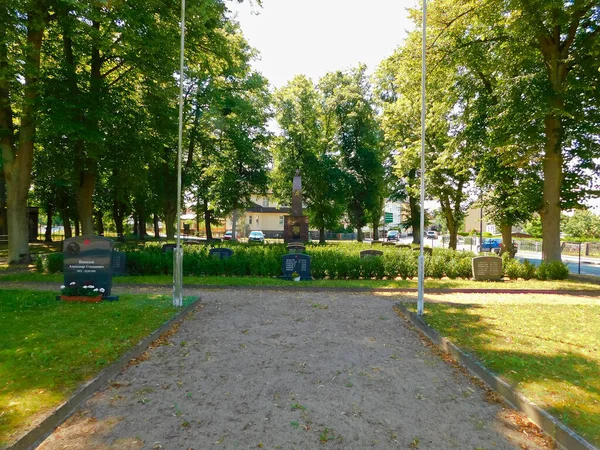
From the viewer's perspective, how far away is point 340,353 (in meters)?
6.28

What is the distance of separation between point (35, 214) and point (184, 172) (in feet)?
67.4

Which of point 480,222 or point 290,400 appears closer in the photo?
point 290,400

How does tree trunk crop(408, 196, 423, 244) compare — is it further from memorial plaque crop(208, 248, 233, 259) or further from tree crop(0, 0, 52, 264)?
tree crop(0, 0, 52, 264)

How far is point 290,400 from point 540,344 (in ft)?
15.8

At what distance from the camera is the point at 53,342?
6.03 metres

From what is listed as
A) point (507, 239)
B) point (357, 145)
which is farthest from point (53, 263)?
point (357, 145)

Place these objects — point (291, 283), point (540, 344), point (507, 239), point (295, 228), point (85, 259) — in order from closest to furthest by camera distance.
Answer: point (540, 344), point (85, 259), point (291, 283), point (507, 239), point (295, 228)

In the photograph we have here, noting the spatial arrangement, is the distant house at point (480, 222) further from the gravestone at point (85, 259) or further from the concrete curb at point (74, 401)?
the concrete curb at point (74, 401)

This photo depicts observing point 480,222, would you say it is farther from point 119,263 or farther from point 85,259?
point 85,259

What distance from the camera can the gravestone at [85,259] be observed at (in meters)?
9.59

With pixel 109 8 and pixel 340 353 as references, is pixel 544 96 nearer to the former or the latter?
pixel 340 353

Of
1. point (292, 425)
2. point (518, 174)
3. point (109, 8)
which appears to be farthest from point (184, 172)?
point (292, 425)

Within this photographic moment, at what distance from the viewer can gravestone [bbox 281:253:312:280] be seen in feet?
47.5

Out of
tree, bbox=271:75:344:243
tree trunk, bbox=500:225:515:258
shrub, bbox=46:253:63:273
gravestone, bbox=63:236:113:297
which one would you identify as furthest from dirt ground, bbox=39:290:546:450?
tree, bbox=271:75:344:243
